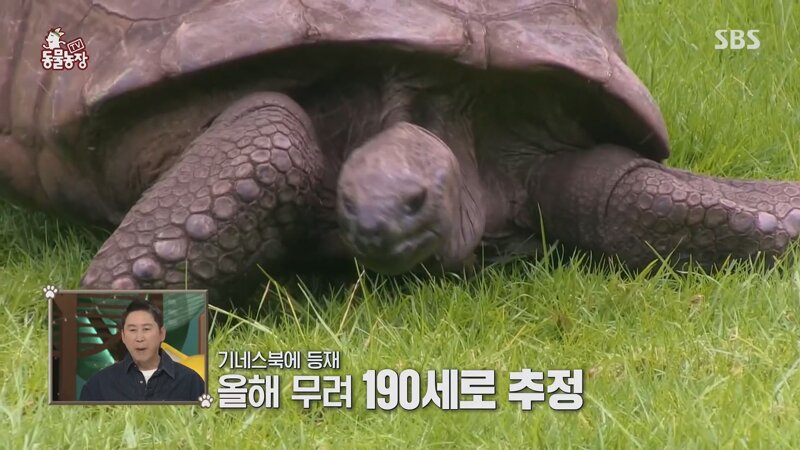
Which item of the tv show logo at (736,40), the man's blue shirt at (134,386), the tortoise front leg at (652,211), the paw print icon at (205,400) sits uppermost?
the tv show logo at (736,40)

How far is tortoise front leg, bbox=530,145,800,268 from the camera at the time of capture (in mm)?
3439

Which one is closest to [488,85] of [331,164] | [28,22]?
[331,164]

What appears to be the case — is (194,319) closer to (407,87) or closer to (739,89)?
(407,87)

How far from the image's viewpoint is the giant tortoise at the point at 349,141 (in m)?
3.01

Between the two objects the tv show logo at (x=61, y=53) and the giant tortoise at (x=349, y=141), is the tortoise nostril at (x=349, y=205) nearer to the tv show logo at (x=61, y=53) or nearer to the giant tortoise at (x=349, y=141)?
the giant tortoise at (x=349, y=141)

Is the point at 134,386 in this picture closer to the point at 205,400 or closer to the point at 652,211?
the point at 205,400

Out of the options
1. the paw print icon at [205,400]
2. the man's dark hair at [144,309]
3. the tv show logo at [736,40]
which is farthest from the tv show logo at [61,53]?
the tv show logo at [736,40]

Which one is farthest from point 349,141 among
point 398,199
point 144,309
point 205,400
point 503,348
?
point 205,400

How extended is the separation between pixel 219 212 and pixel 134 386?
0.52m

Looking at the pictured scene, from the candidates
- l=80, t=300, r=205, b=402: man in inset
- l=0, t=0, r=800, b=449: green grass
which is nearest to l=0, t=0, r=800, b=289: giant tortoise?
l=0, t=0, r=800, b=449: green grass

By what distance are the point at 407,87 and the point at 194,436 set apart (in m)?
1.12

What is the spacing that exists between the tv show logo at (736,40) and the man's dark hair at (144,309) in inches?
115

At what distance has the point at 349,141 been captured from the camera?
11.1 feet

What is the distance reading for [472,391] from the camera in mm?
2641
